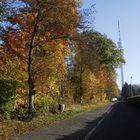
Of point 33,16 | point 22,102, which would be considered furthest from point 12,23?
point 22,102

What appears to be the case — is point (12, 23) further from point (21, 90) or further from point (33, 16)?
point (21, 90)

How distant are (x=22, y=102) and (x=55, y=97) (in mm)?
10919

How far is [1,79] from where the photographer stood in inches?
1078

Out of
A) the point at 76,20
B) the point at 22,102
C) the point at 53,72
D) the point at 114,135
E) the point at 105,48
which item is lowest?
the point at 114,135

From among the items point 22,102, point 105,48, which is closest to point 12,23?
point 22,102

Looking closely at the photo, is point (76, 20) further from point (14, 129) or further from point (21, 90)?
point (14, 129)

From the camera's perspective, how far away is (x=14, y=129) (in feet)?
67.7

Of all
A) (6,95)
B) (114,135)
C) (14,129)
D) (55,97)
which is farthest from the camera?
(55,97)

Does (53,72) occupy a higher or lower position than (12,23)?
lower

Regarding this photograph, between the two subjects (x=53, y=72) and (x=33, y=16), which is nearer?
(x=33, y=16)

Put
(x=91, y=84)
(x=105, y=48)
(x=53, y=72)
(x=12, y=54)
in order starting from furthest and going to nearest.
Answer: (x=105, y=48), (x=91, y=84), (x=53, y=72), (x=12, y=54)

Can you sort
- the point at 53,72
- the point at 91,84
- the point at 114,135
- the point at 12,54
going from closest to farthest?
1. the point at 114,135
2. the point at 12,54
3. the point at 53,72
4. the point at 91,84

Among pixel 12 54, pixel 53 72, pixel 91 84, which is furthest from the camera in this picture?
pixel 91 84

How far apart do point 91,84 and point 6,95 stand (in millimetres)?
45776
